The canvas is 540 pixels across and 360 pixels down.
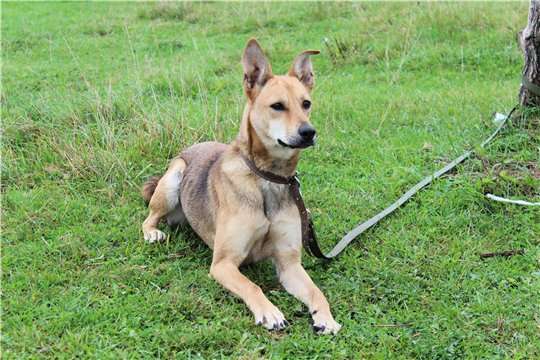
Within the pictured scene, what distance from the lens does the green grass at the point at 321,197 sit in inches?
152

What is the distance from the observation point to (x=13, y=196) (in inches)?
223

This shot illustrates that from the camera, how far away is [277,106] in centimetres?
431

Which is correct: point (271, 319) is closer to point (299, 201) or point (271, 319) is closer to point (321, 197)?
point (299, 201)

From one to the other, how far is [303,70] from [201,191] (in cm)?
119

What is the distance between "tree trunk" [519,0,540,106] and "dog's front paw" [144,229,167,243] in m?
3.75

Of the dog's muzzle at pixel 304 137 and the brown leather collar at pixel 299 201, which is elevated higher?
the dog's muzzle at pixel 304 137

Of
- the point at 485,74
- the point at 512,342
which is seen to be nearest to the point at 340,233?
the point at 512,342

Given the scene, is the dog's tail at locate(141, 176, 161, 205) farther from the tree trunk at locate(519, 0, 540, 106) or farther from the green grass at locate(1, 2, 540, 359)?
the tree trunk at locate(519, 0, 540, 106)

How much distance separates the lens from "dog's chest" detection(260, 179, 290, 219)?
14.6ft

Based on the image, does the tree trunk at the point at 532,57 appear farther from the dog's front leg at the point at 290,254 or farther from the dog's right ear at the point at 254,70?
the dog's front leg at the point at 290,254

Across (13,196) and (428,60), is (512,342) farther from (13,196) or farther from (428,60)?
(428,60)

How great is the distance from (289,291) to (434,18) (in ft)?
23.1

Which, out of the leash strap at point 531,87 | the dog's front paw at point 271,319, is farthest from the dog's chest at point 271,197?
the leash strap at point 531,87

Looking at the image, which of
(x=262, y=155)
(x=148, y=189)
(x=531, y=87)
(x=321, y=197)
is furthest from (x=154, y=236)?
(x=531, y=87)
